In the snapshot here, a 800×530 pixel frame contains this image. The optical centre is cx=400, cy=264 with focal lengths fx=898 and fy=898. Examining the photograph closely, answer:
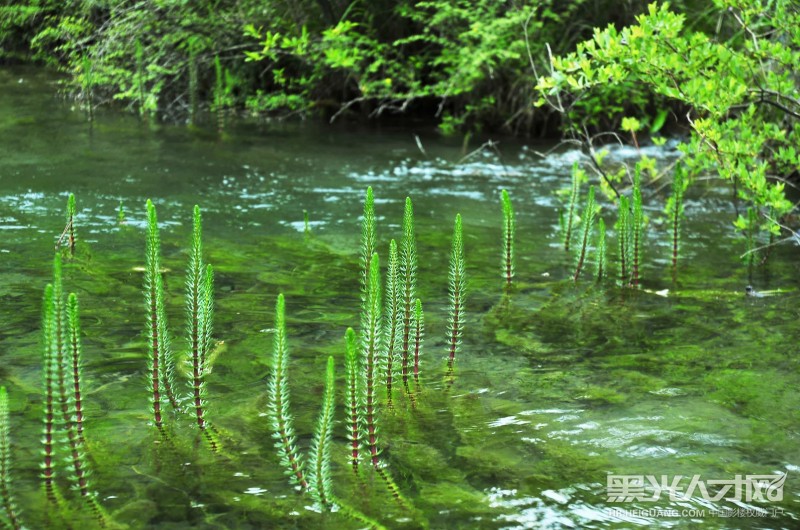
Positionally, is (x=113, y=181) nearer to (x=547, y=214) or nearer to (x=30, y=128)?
(x=30, y=128)

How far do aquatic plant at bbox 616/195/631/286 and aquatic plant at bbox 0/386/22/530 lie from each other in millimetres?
3974

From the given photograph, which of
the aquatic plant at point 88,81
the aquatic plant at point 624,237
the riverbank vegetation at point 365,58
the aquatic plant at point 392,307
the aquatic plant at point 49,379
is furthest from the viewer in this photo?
the aquatic plant at point 88,81

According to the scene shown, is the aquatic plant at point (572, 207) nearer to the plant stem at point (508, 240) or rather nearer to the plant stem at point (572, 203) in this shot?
the plant stem at point (572, 203)

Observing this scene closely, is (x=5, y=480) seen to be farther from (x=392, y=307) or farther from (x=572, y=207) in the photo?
(x=572, y=207)

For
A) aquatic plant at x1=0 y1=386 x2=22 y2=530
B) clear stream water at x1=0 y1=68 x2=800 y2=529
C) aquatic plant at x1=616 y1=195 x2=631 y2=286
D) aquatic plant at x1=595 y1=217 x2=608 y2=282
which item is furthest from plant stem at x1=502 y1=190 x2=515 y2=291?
aquatic plant at x1=0 y1=386 x2=22 y2=530

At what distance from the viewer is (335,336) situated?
5.22 meters

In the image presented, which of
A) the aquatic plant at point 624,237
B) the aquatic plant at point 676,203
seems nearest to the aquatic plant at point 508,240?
the aquatic plant at point 624,237

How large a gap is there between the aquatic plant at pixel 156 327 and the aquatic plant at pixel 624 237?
10.4 ft

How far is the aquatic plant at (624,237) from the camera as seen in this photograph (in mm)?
5831

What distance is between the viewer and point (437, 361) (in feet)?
16.0

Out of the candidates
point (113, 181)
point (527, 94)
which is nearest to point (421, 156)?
point (527, 94)

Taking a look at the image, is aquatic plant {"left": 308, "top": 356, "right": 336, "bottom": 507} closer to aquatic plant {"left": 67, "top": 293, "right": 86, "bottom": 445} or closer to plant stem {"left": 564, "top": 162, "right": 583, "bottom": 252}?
aquatic plant {"left": 67, "top": 293, "right": 86, "bottom": 445}

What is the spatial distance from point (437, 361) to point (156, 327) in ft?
5.76

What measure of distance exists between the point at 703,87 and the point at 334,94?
9.41 m
